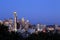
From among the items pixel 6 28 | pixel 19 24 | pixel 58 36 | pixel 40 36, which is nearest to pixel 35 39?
pixel 40 36

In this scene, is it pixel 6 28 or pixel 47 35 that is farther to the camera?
pixel 47 35

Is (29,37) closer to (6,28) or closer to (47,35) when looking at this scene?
(47,35)

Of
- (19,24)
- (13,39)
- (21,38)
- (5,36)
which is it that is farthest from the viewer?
(19,24)

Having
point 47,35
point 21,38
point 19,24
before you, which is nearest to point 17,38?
point 21,38

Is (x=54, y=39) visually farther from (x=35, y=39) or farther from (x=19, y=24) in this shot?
(x=19, y=24)

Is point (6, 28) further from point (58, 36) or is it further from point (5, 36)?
point (58, 36)

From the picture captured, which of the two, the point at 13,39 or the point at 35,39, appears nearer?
the point at 13,39

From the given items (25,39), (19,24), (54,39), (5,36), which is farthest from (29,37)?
(19,24)

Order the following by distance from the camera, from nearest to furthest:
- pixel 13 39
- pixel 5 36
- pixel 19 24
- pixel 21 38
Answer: pixel 5 36 < pixel 13 39 < pixel 21 38 < pixel 19 24
